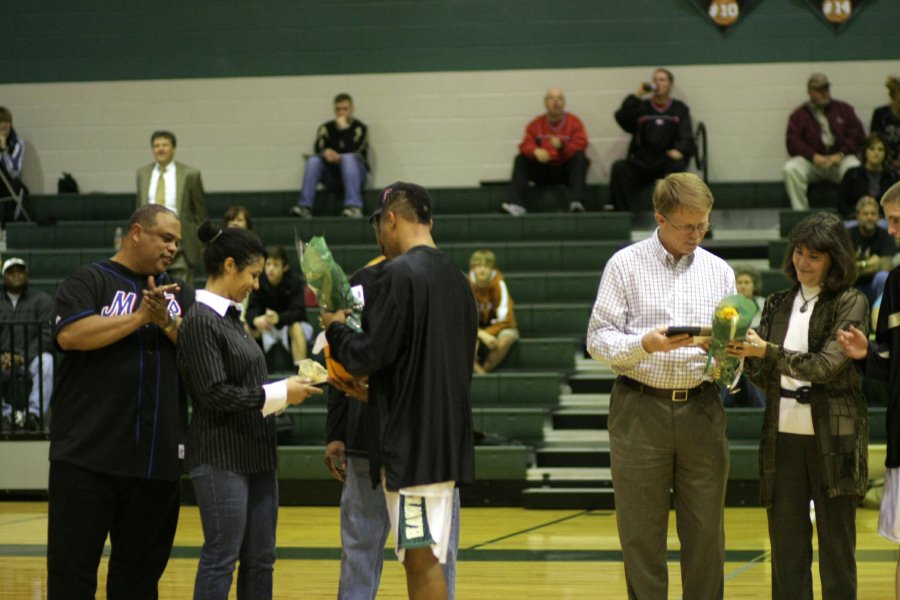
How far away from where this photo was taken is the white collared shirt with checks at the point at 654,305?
13.2 ft

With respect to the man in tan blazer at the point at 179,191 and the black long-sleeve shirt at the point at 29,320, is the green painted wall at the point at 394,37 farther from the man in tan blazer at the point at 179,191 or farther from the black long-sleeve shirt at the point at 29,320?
the black long-sleeve shirt at the point at 29,320

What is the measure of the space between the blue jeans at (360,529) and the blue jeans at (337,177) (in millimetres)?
8038

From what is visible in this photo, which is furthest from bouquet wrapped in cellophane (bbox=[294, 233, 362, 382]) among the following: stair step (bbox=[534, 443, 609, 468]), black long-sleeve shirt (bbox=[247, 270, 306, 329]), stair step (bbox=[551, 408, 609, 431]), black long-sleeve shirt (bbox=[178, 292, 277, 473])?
black long-sleeve shirt (bbox=[247, 270, 306, 329])

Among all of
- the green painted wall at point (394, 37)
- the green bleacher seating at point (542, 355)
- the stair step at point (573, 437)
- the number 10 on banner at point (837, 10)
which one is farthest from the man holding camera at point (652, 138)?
the stair step at point (573, 437)

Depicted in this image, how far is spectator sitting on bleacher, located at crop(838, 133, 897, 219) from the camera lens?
33.9ft

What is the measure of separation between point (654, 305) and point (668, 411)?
36cm

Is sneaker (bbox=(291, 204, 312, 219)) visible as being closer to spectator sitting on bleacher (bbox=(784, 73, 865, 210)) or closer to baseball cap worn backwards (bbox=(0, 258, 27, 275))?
baseball cap worn backwards (bbox=(0, 258, 27, 275))

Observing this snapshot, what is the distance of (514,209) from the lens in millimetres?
11492

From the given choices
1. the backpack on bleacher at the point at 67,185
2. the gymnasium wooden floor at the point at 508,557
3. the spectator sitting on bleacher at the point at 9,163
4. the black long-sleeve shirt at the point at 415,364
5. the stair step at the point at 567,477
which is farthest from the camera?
the backpack on bleacher at the point at 67,185

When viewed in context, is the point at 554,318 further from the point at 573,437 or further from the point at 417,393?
the point at 417,393

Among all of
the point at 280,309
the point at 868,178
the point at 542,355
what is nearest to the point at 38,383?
the point at 280,309

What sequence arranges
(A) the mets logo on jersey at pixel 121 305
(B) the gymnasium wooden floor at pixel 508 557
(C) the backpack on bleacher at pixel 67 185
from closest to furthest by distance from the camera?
(A) the mets logo on jersey at pixel 121 305, (B) the gymnasium wooden floor at pixel 508 557, (C) the backpack on bleacher at pixel 67 185

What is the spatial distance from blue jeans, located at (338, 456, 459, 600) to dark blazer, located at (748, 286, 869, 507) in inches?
50.5

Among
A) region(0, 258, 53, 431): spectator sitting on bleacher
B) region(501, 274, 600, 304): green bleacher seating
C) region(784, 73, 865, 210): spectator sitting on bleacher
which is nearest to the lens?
region(0, 258, 53, 431): spectator sitting on bleacher
